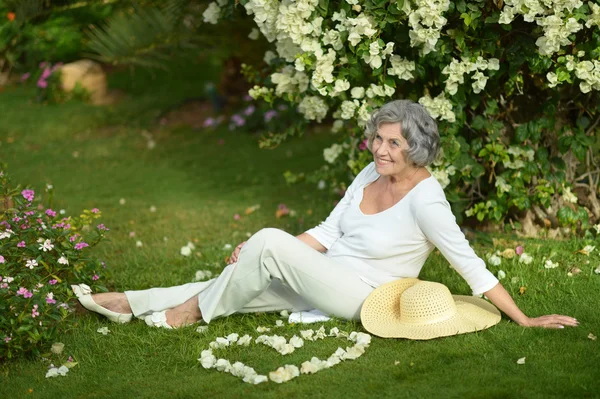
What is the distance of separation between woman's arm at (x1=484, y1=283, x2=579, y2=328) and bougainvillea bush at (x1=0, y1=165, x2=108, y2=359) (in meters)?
1.96

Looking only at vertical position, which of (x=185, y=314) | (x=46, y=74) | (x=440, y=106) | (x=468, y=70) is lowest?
(x=46, y=74)

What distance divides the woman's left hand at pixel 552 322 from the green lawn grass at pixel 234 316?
3 centimetres

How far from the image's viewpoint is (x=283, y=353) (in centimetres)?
374

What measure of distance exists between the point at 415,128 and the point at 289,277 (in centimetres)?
91

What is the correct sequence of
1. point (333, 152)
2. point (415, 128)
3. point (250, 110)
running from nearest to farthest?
point (415, 128) < point (333, 152) < point (250, 110)

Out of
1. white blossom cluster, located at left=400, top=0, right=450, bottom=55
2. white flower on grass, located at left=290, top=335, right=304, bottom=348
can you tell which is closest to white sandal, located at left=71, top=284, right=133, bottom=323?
white flower on grass, located at left=290, top=335, right=304, bottom=348

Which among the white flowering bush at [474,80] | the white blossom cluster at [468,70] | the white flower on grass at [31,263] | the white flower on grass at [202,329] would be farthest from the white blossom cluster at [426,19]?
the white flower on grass at [31,263]

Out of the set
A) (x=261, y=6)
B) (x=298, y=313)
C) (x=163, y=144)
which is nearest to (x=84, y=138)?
(x=163, y=144)

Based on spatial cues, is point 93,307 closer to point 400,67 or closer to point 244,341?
point 244,341

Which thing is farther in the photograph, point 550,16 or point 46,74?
point 46,74

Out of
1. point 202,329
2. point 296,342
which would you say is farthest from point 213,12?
point 296,342

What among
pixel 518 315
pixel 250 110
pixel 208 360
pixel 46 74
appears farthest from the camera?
pixel 46 74

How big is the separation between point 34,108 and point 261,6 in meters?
8.18

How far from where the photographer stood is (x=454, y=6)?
441 centimetres
